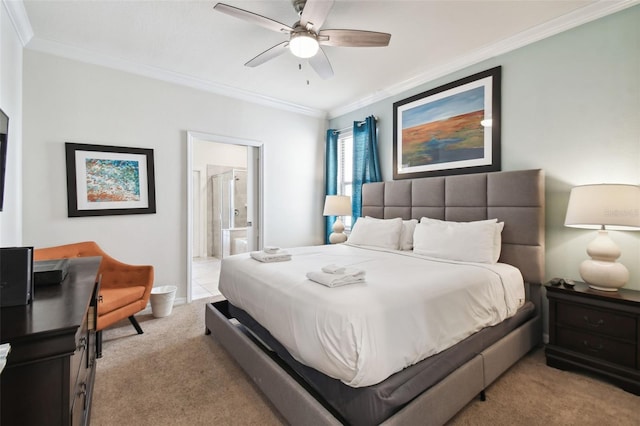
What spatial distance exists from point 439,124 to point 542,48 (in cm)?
108

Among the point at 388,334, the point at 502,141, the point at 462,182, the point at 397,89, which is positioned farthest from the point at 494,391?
the point at 397,89

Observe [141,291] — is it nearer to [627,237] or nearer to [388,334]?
[388,334]

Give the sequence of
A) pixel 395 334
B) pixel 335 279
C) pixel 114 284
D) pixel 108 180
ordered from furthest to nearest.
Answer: pixel 108 180 < pixel 114 284 < pixel 335 279 < pixel 395 334

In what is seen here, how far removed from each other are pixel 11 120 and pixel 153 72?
1.44m

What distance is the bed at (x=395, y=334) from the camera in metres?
1.34

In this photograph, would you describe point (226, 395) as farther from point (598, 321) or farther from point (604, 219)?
point (604, 219)

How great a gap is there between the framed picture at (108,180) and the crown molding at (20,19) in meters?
0.96

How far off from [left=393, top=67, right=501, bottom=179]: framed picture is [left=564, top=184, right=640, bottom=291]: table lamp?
0.94 meters

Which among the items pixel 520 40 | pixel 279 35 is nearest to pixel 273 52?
pixel 279 35

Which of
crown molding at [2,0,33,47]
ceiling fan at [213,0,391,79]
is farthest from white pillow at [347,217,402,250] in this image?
crown molding at [2,0,33,47]

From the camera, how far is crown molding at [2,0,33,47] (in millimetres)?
2214

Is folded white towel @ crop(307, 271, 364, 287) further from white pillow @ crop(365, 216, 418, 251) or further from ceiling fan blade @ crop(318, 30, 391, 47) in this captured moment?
ceiling fan blade @ crop(318, 30, 391, 47)

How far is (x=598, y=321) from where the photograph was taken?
→ 2.04 meters

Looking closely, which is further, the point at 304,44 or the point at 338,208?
the point at 338,208
